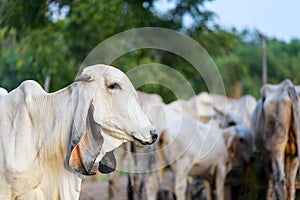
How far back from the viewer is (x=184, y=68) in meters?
13.5

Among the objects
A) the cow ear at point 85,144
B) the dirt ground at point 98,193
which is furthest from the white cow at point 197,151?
the cow ear at point 85,144

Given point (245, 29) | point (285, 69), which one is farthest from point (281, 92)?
point (245, 29)

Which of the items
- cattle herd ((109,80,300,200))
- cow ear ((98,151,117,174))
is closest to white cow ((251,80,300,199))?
cattle herd ((109,80,300,200))

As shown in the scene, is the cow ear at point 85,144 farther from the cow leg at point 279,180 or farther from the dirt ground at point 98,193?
the dirt ground at point 98,193

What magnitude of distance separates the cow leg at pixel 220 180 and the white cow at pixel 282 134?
4.11 ft

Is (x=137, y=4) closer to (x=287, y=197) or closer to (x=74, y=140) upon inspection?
(x=287, y=197)

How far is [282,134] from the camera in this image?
29.1 feet

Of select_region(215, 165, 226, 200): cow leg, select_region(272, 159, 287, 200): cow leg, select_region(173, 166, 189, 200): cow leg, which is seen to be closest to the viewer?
select_region(272, 159, 287, 200): cow leg

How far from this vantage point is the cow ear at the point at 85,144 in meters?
3.74

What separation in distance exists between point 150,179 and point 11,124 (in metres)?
6.25

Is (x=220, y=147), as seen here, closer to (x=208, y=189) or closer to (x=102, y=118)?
(x=208, y=189)

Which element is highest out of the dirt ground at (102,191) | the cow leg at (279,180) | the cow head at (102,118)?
the dirt ground at (102,191)

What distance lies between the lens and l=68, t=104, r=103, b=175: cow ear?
12.3 feet

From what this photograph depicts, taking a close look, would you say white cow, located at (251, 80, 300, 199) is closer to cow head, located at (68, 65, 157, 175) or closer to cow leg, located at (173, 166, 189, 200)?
cow leg, located at (173, 166, 189, 200)
